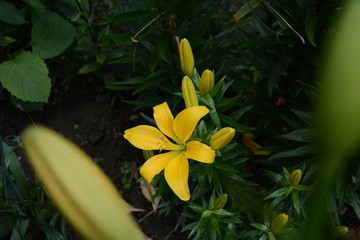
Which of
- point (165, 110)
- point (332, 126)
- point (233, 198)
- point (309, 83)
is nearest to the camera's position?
point (332, 126)

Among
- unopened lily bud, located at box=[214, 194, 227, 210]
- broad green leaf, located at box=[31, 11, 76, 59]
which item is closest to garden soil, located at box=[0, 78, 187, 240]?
broad green leaf, located at box=[31, 11, 76, 59]

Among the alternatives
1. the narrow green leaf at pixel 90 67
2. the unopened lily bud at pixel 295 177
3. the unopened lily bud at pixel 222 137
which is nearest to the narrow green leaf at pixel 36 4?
the narrow green leaf at pixel 90 67

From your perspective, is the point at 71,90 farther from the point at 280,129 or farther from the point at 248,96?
the point at 280,129

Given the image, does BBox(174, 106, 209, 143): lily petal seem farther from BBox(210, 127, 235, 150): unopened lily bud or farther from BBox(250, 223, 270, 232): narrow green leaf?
BBox(250, 223, 270, 232): narrow green leaf

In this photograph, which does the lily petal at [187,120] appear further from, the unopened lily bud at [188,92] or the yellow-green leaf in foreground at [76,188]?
the yellow-green leaf in foreground at [76,188]

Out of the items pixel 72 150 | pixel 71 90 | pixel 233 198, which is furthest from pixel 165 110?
pixel 71 90
